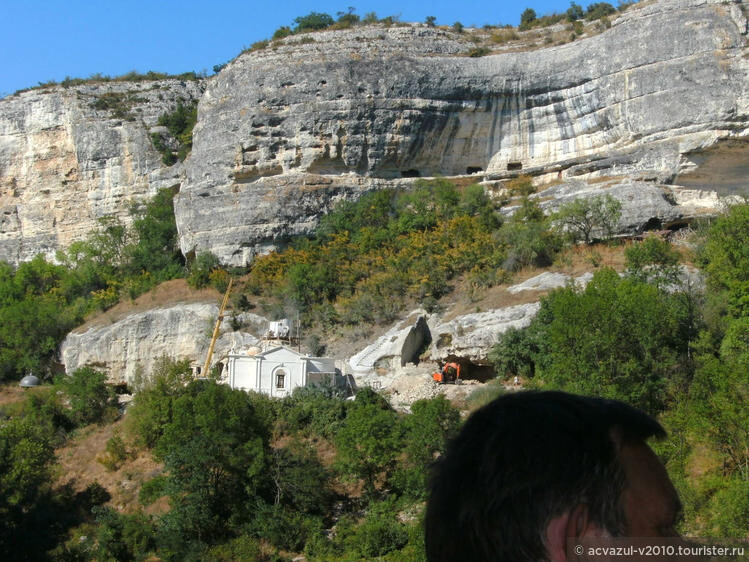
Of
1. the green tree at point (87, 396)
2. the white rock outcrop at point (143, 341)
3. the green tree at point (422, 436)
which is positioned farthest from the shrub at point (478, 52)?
→ the green tree at point (422, 436)

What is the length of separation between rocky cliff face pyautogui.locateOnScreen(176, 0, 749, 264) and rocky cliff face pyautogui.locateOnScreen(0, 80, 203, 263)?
17.7 ft

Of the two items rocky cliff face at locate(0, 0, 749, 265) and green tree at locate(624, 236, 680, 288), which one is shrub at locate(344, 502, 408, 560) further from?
rocky cliff face at locate(0, 0, 749, 265)

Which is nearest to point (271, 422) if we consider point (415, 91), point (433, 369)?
point (433, 369)

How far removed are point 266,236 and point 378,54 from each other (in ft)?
25.6

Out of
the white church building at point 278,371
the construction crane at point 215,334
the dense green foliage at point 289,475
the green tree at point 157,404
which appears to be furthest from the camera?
the construction crane at point 215,334

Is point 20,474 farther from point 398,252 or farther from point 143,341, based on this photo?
point 398,252

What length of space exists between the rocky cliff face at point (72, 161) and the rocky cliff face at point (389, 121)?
5.40 meters

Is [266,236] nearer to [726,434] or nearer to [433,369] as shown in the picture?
[433,369]

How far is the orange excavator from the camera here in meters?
22.5

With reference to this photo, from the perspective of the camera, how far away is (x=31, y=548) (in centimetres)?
1766

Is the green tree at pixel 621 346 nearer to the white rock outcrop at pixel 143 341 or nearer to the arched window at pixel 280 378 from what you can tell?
the arched window at pixel 280 378

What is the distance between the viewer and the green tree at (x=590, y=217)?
2473 cm

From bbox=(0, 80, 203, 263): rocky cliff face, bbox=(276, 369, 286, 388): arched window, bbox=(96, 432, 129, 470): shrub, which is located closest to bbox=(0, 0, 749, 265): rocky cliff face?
bbox=(0, 80, 203, 263): rocky cliff face

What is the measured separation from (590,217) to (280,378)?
9.64m
